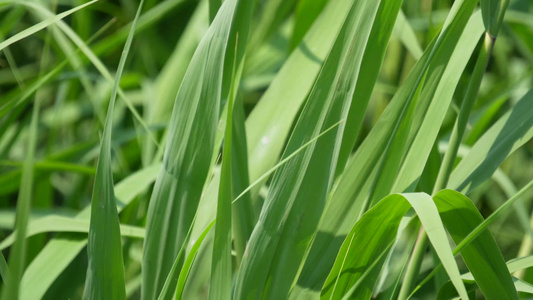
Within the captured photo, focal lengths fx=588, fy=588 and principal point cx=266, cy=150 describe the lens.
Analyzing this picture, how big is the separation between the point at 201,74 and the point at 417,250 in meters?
0.23

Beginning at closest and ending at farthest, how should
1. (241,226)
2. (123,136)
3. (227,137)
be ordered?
(227,137), (241,226), (123,136)

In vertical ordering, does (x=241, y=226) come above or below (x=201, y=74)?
below

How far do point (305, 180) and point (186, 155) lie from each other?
0.33ft

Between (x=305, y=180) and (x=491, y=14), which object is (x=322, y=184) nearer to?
(x=305, y=180)

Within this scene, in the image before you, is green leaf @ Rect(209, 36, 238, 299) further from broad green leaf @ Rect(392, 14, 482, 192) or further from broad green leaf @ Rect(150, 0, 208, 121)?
broad green leaf @ Rect(150, 0, 208, 121)

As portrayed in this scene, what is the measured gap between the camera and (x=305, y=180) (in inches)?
17.8

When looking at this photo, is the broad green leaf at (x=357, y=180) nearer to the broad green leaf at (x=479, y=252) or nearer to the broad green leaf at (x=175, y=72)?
the broad green leaf at (x=479, y=252)

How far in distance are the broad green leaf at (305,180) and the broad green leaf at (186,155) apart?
0.22ft

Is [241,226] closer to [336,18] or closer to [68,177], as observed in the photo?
[336,18]

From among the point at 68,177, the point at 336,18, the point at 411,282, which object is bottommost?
the point at 411,282

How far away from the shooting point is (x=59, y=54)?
99 cm

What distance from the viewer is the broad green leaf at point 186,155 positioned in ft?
1.49

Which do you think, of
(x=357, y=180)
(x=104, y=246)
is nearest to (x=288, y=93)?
(x=357, y=180)

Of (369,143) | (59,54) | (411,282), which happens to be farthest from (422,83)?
(59,54)
